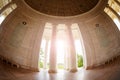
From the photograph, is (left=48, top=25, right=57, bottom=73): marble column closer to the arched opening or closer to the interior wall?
the arched opening

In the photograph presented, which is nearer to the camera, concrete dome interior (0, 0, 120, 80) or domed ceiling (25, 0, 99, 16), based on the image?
concrete dome interior (0, 0, 120, 80)

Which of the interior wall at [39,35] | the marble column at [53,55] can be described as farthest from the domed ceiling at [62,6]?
the marble column at [53,55]

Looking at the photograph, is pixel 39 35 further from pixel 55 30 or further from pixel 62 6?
pixel 62 6

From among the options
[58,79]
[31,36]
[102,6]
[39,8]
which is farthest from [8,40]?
[102,6]

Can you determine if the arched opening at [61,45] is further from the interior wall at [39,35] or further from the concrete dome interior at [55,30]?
the interior wall at [39,35]

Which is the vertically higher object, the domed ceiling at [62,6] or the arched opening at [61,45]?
the domed ceiling at [62,6]

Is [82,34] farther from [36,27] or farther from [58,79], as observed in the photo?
[58,79]

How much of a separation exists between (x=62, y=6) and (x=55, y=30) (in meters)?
2.49

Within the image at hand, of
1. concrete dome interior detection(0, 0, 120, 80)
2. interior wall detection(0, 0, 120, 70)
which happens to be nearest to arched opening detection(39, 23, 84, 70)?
concrete dome interior detection(0, 0, 120, 80)

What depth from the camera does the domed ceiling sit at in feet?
60.3

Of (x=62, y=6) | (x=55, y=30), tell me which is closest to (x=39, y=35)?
(x=55, y=30)

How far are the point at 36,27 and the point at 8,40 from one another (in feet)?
9.44

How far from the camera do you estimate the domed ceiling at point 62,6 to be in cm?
1839

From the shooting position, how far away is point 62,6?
741 inches
